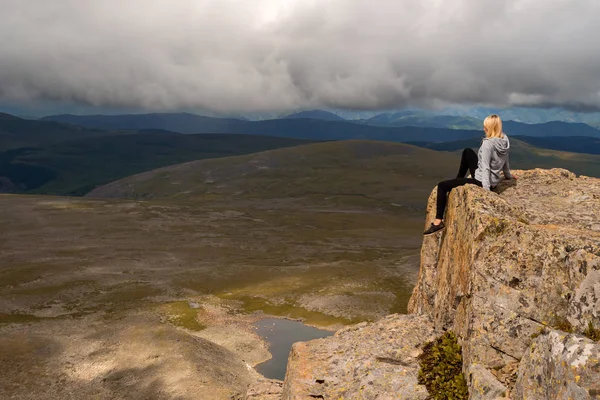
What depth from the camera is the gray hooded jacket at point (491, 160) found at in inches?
777

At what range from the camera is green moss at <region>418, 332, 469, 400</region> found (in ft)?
50.4

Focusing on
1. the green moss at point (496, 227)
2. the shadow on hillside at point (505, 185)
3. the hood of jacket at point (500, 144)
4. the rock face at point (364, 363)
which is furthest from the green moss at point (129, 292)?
the green moss at point (496, 227)

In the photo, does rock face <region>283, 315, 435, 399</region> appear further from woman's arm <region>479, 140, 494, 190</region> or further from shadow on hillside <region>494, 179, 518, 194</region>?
shadow on hillside <region>494, 179, 518, 194</region>

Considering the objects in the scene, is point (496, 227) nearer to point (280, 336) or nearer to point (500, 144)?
point (500, 144)

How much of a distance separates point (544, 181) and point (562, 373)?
15.1 meters

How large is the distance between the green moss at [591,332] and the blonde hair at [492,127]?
32.1 ft

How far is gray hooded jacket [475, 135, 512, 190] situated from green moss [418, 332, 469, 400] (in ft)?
24.4

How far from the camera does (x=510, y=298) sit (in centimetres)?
1509

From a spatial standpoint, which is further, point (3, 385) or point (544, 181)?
point (3, 385)

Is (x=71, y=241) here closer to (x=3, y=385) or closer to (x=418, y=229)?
Result: (x=3, y=385)

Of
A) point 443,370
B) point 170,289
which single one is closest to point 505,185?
point 443,370

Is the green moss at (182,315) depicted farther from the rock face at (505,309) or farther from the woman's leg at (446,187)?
the woman's leg at (446,187)

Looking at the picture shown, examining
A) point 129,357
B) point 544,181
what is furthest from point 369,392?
point 129,357

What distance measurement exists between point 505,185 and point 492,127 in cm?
453
